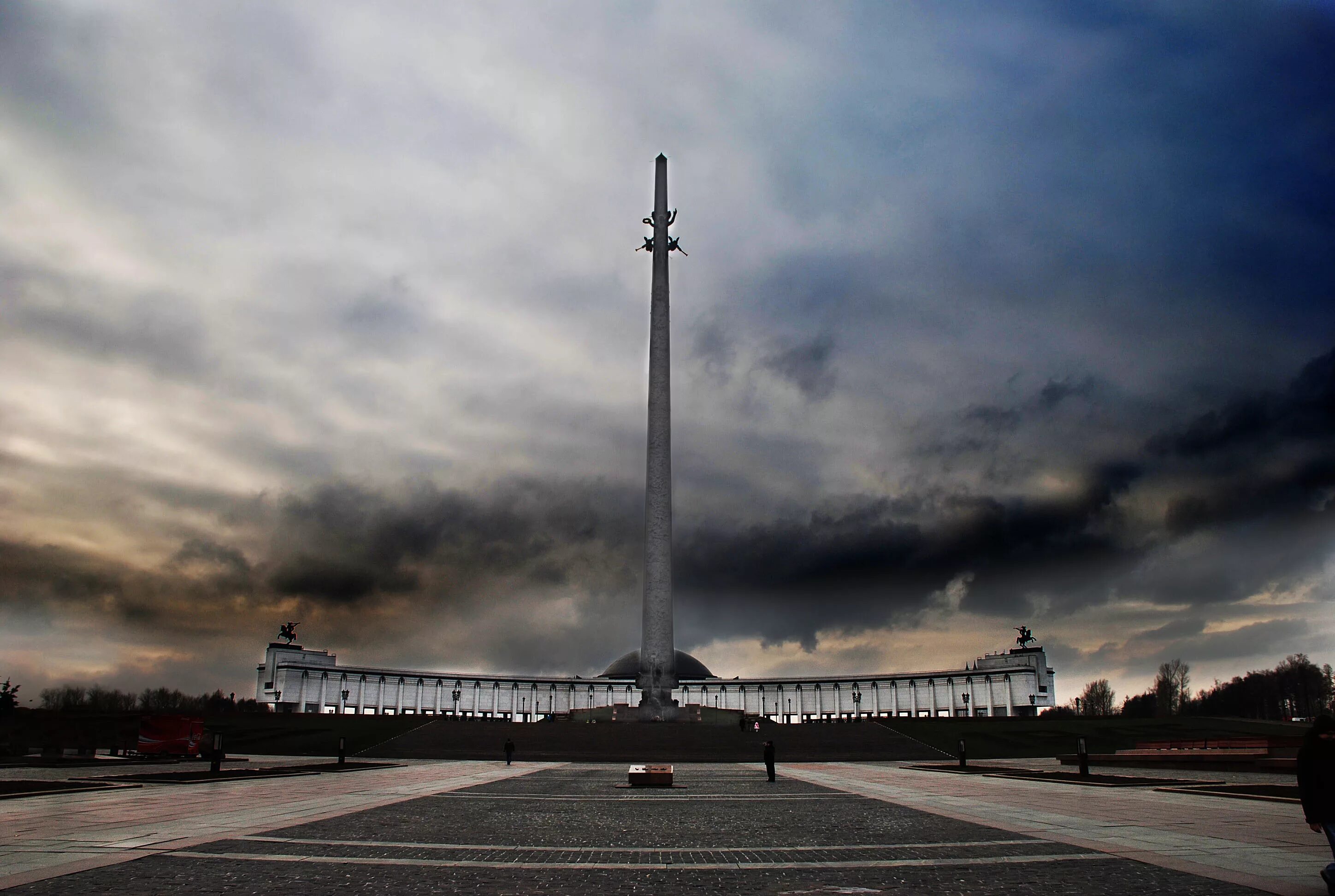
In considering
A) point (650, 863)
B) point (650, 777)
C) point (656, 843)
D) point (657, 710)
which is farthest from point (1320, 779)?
point (657, 710)

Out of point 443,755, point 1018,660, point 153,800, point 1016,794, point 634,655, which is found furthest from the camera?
point 634,655

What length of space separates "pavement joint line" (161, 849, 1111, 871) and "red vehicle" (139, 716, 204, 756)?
35717 mm

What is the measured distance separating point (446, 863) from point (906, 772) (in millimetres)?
27770

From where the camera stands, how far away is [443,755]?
51.0m

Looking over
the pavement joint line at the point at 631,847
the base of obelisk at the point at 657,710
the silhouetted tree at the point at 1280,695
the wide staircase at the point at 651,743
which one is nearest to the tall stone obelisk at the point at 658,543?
the base of obelisk at the point at 657,710

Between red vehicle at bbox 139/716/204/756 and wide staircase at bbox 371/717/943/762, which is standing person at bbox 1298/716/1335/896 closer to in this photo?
wide staircase at bbox 371/717/943/762

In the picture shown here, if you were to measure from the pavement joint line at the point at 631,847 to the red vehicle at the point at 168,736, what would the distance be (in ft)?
112

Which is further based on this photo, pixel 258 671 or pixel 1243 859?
pixel 258 671

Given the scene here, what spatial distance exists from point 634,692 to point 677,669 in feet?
61.3

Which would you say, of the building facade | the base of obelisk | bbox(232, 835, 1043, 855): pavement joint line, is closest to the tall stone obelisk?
the base of obelisk

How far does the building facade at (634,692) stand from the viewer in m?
110

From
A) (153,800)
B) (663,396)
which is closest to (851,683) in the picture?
(663,396)

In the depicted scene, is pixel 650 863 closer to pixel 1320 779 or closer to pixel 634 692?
pixel 1320 779

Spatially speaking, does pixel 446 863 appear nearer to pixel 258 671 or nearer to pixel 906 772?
pixel 906 772
